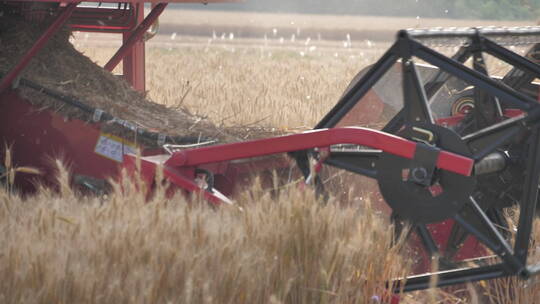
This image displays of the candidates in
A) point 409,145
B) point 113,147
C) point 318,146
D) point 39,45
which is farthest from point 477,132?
point 39,45

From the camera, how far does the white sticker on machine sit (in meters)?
4.54

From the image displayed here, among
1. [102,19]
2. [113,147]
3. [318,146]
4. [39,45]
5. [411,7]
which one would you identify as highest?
[411,7]

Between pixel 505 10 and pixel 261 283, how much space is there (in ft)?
99.7

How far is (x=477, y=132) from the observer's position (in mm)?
3400

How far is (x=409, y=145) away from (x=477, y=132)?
0.26 meters

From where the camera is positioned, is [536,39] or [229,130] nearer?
[536,39]

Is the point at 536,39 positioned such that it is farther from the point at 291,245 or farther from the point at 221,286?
the point at 221,286

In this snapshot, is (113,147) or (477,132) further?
(113,147)

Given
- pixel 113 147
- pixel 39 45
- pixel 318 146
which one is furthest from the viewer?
pixel 39 45

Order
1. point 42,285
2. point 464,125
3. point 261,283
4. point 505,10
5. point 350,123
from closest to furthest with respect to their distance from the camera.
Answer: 1. point 42,285
2. point 261,283
3. point 464,125
4. point 350,123
5. point 505,10

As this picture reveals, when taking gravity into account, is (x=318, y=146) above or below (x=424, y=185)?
above

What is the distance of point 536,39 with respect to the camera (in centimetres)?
423

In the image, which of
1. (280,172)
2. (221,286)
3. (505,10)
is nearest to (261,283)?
(221,286)

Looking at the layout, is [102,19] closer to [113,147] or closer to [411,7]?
[113,147]
